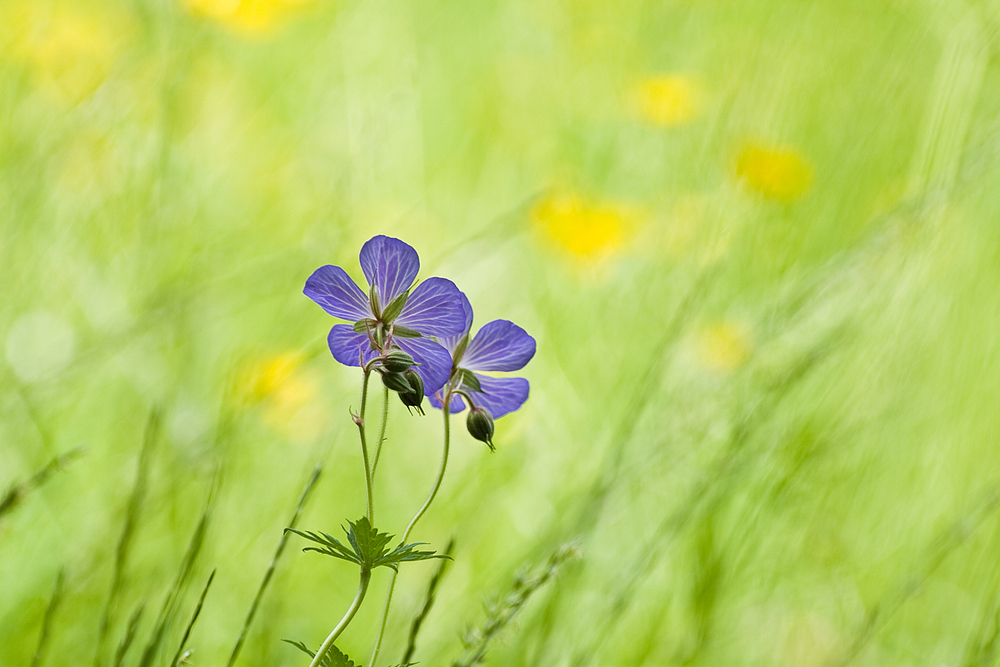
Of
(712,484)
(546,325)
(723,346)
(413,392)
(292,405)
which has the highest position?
(546,325)

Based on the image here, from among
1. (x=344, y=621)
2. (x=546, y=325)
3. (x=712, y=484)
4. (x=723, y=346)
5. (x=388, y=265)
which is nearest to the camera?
(x=344, y=621)

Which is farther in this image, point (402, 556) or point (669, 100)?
point (669, 100)

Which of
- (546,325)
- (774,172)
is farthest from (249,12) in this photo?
(774,172)

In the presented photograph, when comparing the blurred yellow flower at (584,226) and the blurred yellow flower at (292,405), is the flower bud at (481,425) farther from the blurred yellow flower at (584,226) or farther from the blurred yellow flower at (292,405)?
the blurred yellow flower at (584,226)

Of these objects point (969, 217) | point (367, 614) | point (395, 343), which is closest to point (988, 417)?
point (969, 217)

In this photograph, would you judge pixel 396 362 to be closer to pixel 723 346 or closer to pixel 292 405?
pixel 292 405

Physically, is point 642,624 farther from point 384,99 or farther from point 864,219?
point 384,99

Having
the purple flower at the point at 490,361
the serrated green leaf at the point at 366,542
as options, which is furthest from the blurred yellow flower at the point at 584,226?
the serrated green leaf at the point at 366,542

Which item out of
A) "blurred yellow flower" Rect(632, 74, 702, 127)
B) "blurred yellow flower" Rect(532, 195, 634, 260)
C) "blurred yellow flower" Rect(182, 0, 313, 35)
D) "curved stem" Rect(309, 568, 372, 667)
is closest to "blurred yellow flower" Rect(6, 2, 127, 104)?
"blurred yellow flower" Rect(182, 0, 313, 35)

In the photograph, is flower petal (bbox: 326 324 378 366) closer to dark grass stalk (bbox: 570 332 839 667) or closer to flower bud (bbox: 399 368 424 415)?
flower bud (bbox: 399 368 424 415)
